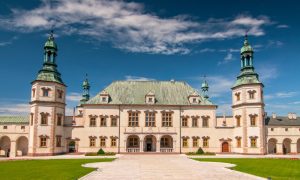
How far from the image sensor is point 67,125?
54875 mm

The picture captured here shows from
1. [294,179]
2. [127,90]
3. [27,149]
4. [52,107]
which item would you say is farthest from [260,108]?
[27,149]

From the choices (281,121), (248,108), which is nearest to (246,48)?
(248,108)

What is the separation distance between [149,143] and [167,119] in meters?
6.29

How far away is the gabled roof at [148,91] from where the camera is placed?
57.4 m

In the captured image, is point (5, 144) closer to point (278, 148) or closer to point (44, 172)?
point (44, 172)

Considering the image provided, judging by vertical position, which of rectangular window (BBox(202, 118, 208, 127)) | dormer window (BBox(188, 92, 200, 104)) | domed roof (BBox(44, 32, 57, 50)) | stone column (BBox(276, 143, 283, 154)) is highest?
domed roof (BBox(44, 32, 57, 50))

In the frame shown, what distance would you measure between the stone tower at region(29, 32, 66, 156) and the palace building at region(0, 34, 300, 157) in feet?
0.56

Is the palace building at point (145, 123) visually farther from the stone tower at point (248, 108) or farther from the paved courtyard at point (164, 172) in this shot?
the paved courtyard at point (164, 172)

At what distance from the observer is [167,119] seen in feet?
187

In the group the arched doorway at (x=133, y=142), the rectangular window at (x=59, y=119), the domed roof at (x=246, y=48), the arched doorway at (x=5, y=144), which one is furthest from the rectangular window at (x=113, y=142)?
the domed roof at (x=246, y=48)

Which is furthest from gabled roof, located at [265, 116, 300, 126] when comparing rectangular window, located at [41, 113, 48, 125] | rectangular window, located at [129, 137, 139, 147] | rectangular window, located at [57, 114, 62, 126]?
rectangular window, located at [41, 113, 48, 125]

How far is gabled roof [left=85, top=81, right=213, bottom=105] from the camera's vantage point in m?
57.4

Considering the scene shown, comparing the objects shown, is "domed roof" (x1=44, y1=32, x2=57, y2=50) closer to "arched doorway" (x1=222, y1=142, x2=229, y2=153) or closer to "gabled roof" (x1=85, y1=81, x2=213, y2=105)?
"gabled roof" (x1=85, y1=81, x2=213, y2=105)

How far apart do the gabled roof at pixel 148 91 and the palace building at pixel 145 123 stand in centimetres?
21
